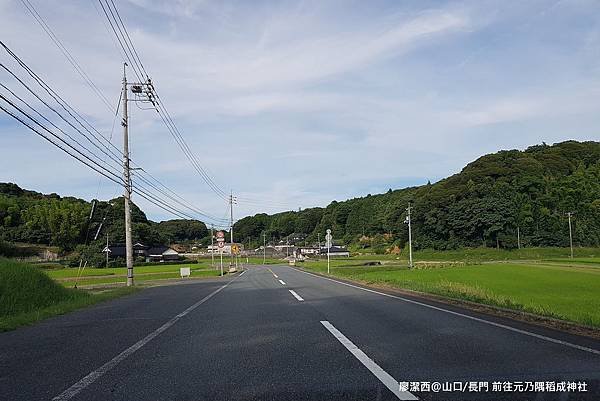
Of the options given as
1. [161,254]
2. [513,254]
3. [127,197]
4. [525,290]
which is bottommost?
[513,254]

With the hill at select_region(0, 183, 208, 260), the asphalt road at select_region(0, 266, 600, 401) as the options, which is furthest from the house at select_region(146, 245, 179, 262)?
the asphalt road at select_region(0, 266, 600, 401)

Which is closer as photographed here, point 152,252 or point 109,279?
point 109,279

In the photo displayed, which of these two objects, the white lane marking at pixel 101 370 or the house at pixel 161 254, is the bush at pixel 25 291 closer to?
A: the white lane marking at pixel 101 370

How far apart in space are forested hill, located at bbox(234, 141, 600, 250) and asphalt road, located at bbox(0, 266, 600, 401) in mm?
87996

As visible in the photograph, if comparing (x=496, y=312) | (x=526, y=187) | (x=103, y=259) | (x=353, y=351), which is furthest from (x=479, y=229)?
(x=353, y=351)

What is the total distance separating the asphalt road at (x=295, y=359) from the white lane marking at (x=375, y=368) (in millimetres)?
17

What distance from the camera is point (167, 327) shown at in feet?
Answer: 32.2

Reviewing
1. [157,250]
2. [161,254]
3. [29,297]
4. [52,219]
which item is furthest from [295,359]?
[157,250]

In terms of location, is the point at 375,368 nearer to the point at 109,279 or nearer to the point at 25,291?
the point at 25,291

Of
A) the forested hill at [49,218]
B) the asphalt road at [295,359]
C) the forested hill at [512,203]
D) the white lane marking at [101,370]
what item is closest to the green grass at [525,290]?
the asphalt road at [295,359]

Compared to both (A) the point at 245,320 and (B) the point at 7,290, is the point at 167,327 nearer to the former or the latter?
(A) the point at 245,320

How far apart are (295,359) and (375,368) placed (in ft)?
3.79

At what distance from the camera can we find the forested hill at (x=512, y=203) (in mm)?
91062

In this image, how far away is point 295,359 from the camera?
636 cm
